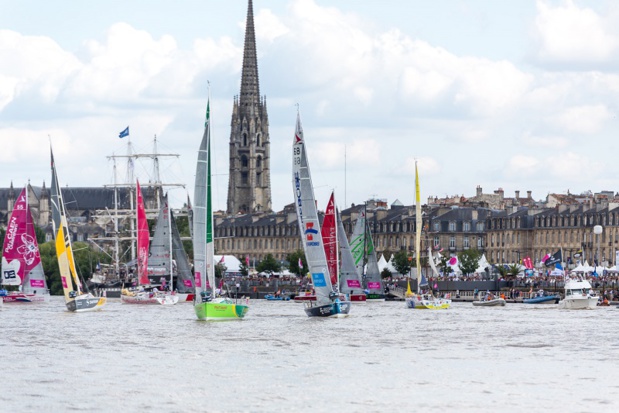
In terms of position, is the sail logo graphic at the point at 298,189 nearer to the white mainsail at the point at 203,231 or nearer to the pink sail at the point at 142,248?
the white mainsail at the point at 203,231

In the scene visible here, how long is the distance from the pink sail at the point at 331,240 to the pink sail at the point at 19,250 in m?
21.1

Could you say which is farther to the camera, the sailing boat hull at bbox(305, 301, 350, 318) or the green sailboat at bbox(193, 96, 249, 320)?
the sailing boat hull at bbox(305, 301, 350, 318)

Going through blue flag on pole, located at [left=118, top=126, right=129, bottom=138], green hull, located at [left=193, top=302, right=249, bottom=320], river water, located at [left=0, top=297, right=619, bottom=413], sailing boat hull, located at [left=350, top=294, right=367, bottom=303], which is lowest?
river water, located at [left=0, top=297, right=619, bottom=413]

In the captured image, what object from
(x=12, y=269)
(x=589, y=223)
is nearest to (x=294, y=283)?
(x=589, y=223)

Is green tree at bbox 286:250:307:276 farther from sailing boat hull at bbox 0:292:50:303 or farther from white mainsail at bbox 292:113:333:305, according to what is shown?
white mainsail at bbox 292:113:333:305

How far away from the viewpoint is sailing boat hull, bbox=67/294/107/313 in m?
98.9

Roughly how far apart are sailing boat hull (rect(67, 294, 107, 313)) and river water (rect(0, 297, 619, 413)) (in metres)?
9.38

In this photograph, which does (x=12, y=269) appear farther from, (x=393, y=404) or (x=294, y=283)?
(x=393, y=404)

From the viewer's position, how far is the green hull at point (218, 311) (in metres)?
81.0

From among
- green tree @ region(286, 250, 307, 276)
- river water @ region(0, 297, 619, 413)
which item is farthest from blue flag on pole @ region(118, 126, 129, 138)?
river water @ region(0, 297, 619, 413)

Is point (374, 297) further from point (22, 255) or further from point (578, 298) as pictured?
point (22, 255)

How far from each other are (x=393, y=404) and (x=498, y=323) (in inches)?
1548

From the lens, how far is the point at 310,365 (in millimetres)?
58531

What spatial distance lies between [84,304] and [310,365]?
142 ft
